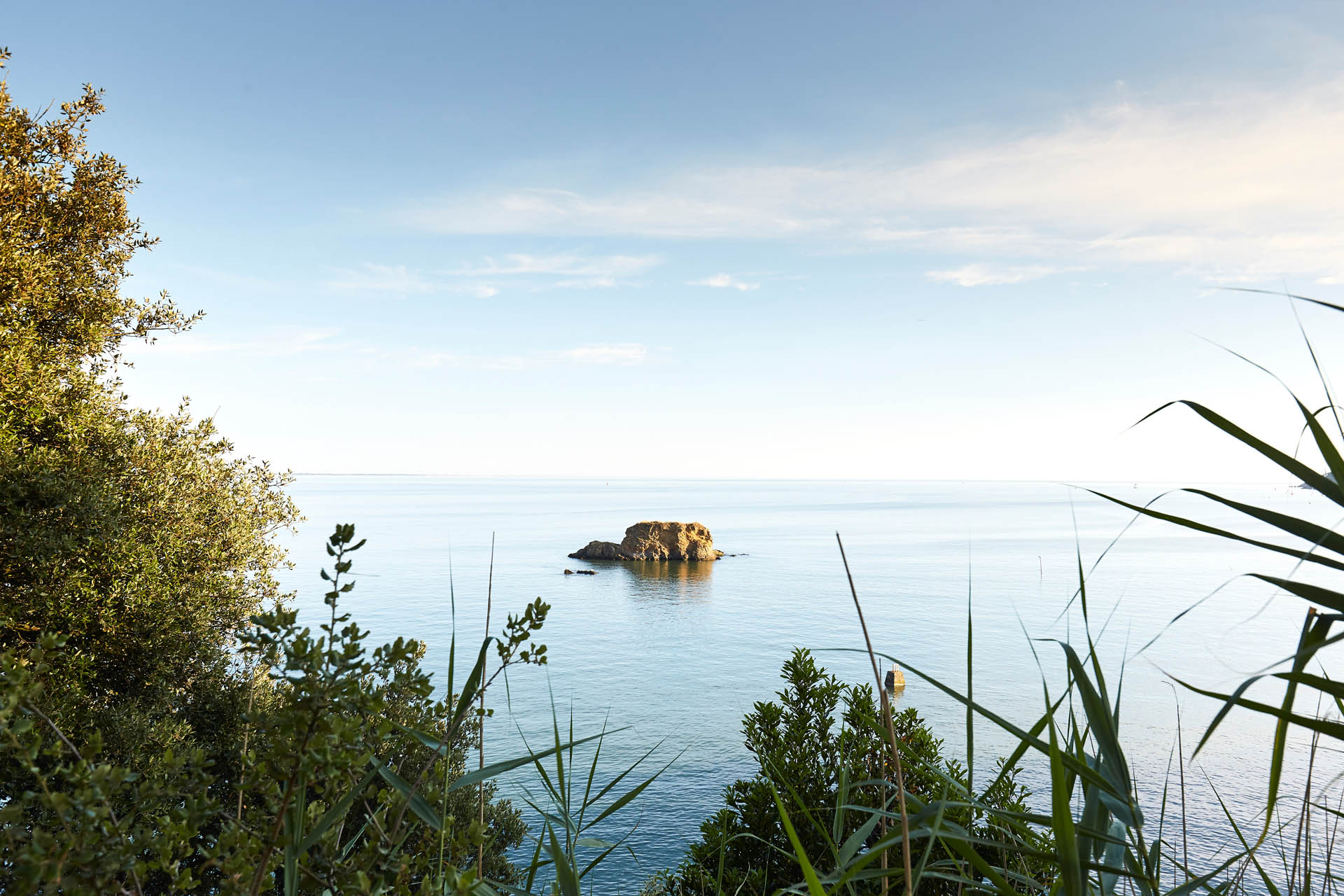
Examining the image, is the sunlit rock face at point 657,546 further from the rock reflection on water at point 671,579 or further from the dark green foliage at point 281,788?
the dark green foliage at point 281,788

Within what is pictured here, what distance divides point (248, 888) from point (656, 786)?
27.1m

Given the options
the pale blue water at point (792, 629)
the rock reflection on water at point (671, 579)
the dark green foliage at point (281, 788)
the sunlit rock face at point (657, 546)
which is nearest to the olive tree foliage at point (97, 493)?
the pale blue water at point (792, 629)

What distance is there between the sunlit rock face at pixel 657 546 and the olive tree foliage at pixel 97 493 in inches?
2773

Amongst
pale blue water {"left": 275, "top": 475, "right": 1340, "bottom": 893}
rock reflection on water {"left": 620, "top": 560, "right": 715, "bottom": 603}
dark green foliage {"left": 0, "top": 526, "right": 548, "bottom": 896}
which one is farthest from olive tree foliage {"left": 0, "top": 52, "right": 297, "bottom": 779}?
rock reflection on water {"left": 620, "top": 560, "right": 715, "bottom": 603}

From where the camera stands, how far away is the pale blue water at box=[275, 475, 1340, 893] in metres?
27.5

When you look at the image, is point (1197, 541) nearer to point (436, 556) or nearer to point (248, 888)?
point (436, 556)

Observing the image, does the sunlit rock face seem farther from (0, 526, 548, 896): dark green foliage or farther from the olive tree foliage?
(0, 526, 548, 896): dark green foliage

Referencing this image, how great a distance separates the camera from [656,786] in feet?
86.1

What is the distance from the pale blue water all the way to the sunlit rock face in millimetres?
2833

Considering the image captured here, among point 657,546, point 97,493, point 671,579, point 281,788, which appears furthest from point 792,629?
point 281,788

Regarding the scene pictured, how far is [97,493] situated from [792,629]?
45713mm

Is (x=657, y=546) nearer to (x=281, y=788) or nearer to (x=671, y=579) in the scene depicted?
(x=671, y=579)

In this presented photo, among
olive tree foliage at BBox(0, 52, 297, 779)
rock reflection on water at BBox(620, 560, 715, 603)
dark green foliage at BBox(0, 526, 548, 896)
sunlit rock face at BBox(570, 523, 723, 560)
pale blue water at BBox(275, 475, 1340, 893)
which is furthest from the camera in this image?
sunlit rock face at BBox(570, 523, 723, 560)

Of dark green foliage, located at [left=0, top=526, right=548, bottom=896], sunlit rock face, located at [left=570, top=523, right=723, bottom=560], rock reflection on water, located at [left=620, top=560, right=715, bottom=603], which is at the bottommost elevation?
rock reflection on water, located at [left=620, top=560, right=715, bottom=603]
